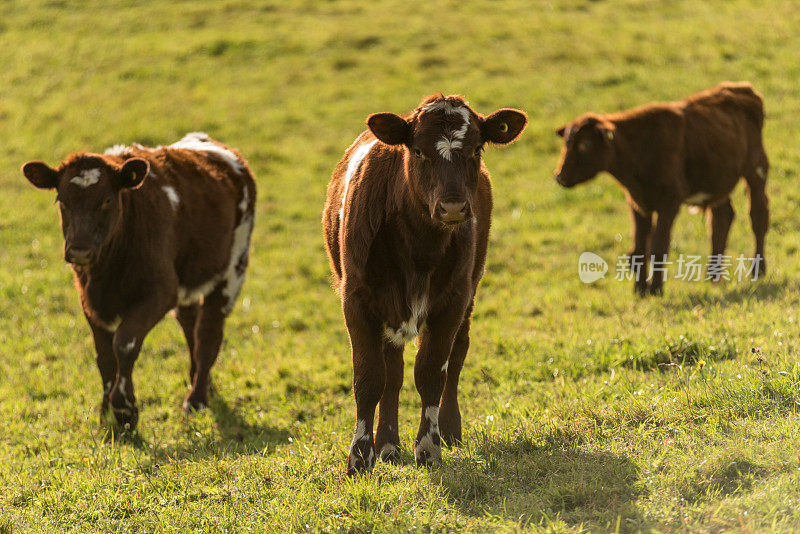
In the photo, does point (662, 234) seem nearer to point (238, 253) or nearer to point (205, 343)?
point (238, 253)

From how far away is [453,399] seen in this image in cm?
668

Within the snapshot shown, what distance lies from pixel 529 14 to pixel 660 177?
1649 centimetres

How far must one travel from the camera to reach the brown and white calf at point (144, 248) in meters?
7.71

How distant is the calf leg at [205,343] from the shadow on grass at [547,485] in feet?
13.0

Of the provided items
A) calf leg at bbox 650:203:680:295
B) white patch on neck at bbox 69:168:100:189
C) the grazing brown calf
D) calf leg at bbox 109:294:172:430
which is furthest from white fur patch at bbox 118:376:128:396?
calf leg at bbox 650:203:680:295

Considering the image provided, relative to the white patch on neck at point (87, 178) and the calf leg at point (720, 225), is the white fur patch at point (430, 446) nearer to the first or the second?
the white patch on neck at point (87, 178)

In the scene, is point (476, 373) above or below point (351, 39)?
below

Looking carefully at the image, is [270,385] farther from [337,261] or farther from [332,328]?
[337,261]

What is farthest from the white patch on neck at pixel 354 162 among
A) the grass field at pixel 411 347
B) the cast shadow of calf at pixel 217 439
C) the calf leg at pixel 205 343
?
the calf leg at pixel 205 343

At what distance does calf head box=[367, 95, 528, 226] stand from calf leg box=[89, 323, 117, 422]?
12.5 feet

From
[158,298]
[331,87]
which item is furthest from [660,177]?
[331,87]

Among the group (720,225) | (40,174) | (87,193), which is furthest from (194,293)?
(720,225)

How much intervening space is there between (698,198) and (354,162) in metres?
6.24

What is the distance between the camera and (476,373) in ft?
28.5
